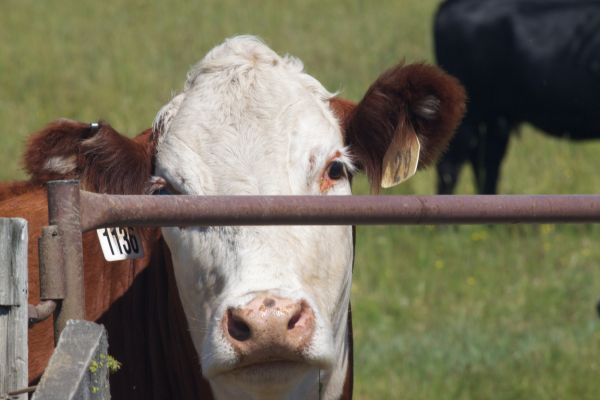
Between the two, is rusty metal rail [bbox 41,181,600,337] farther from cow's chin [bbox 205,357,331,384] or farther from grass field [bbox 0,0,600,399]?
grass field [bbox 0,0,600,399]

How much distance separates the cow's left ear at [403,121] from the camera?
3.58m

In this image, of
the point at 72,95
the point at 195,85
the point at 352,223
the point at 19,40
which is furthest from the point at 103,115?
the point at 352,223

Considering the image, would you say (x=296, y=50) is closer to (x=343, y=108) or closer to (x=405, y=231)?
(x=405, y=231)

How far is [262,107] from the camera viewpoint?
3.65 meters

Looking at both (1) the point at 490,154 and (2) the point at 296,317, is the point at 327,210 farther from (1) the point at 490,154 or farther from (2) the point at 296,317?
(1) the point at 490,154

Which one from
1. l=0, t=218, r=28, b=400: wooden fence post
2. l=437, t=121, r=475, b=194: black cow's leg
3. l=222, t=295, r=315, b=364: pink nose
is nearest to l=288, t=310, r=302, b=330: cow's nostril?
l=222, t=295, r=315, b=364: pink nose

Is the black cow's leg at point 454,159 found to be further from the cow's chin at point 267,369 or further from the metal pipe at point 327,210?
the metal pipe at point 327,210

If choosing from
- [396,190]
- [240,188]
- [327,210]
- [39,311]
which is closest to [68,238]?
[39,311]

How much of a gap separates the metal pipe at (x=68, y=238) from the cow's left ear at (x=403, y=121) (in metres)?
1.52

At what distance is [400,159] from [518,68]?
895 cm

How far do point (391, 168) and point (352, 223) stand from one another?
1.27 metres

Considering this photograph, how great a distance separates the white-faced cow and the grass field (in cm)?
45

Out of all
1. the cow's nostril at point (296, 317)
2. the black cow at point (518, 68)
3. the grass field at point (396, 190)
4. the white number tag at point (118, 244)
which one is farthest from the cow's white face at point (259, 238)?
the black cow at point (518, 68)

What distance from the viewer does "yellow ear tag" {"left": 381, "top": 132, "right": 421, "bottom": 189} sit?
367 cm
